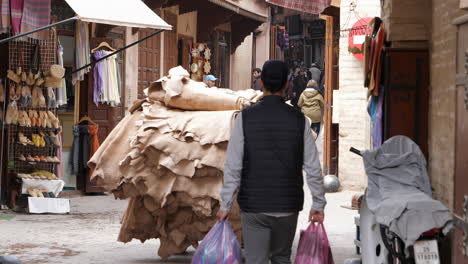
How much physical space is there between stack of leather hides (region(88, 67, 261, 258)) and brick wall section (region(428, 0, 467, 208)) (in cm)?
192

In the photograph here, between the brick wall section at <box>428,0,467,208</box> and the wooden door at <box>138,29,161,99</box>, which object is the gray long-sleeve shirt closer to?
the brick wall section at <box>428,0,467,208</box>

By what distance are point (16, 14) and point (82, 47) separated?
3.01 metres

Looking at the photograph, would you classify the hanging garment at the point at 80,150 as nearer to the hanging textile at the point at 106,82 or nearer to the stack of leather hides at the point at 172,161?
the hanging textile at the point at 106,82

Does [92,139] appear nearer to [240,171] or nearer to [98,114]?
[98,114]

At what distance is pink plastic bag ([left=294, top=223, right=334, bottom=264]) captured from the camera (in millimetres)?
6586

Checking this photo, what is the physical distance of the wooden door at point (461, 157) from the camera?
671 cm

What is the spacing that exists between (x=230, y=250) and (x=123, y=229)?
11.4 ft

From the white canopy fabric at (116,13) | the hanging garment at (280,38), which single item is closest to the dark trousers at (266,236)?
the white canopy fabric at (116,13)

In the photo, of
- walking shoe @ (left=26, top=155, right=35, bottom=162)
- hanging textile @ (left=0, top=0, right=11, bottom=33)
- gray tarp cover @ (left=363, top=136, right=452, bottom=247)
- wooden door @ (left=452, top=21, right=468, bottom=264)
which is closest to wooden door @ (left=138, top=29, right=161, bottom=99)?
walking shoe @ (left=26, top=155, right=35, bottom=162)

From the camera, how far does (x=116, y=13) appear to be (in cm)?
1373

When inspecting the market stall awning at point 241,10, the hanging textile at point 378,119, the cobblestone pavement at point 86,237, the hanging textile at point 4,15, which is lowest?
the cobblestone pavement at point 86,237

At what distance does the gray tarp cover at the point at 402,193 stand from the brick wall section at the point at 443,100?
0.28m

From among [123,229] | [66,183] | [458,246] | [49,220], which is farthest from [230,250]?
[66,183]

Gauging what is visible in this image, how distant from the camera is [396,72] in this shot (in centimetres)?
870
